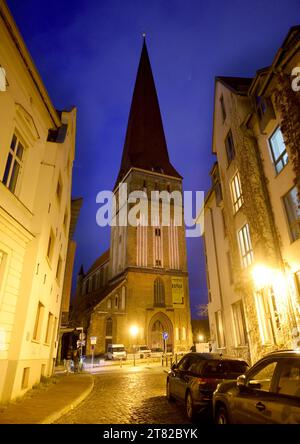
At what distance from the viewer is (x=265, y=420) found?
3775 mm

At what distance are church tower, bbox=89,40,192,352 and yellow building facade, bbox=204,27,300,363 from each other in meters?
27.3

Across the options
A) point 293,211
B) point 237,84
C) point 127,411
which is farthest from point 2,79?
point 237,84

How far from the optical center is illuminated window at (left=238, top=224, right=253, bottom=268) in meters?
13.3

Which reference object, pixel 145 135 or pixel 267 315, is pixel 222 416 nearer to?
pixel 267 315

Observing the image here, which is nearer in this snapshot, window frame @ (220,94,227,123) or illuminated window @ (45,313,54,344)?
illuminated window @ (45,313,54,344)

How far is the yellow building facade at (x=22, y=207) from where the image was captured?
8.20 meters

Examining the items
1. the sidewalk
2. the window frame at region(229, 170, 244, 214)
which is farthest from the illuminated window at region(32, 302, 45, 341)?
the window frame at region(229, 170, 244, 214)

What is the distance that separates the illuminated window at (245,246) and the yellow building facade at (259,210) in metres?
0.05

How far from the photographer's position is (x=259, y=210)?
→ 1155 centimetres

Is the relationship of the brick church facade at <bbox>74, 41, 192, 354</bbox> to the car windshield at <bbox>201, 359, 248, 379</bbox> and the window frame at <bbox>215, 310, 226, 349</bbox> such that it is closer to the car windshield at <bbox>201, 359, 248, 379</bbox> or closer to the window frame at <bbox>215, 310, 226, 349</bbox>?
the window frame at <bbox>215, 310, 226, 349</bbox>

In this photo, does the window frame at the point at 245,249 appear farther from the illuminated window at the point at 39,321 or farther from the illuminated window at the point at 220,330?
the illuminated window at the point at 39,321
